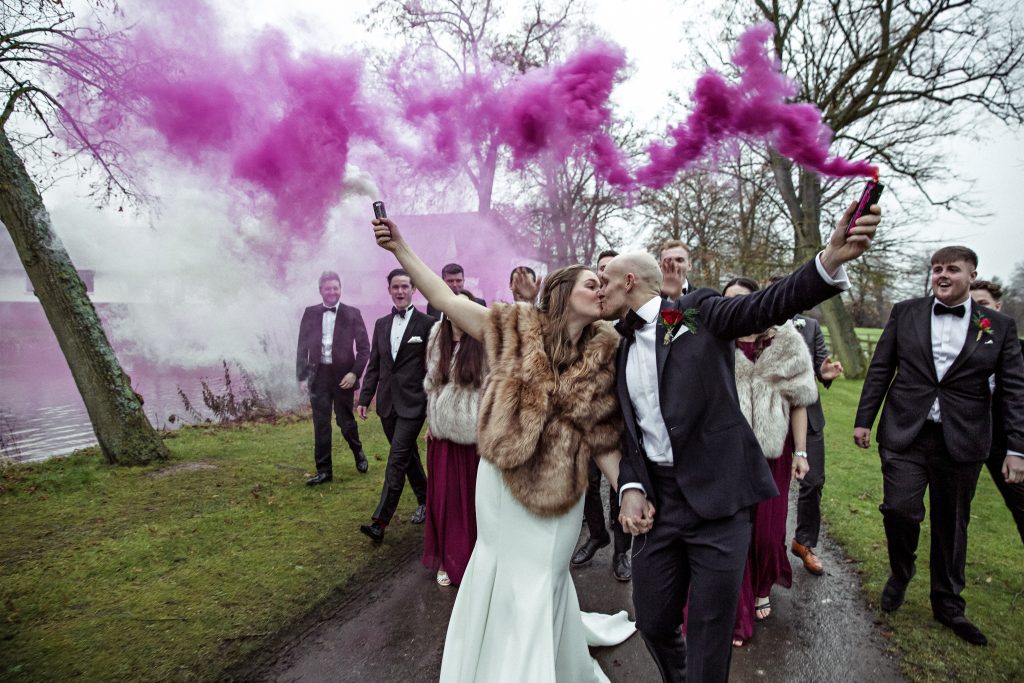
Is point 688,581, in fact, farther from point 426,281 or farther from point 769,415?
point 426,281

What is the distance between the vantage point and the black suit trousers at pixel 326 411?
21.8 feet

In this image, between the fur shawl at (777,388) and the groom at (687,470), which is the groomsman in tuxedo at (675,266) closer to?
the fur shawl at (777,388)

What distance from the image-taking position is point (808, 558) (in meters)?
4.63

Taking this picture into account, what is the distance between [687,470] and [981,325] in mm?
2824

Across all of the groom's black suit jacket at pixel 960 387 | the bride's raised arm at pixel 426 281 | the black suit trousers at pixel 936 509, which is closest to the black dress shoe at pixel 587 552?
the black suit trousers at pixel 936 509

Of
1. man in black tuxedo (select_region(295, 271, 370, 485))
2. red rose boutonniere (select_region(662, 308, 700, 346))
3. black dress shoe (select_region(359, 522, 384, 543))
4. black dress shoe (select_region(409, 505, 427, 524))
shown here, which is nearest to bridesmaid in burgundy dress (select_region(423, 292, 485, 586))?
black dress shoe (select_region(359, 522, 384, 543))

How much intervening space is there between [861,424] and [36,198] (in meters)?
9.34

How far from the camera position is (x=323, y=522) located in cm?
531

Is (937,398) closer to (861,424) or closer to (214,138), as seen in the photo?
(861,424)

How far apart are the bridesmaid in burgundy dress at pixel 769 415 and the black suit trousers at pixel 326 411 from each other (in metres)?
4.94

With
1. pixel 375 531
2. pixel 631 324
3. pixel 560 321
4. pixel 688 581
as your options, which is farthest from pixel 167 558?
pixel 631 324

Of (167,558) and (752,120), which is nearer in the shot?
(167,558)

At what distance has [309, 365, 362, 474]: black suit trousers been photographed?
663 cm

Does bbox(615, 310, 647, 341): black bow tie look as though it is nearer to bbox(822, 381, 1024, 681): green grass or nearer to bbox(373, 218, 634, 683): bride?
bbox(373, 218, 634, 683): bride
